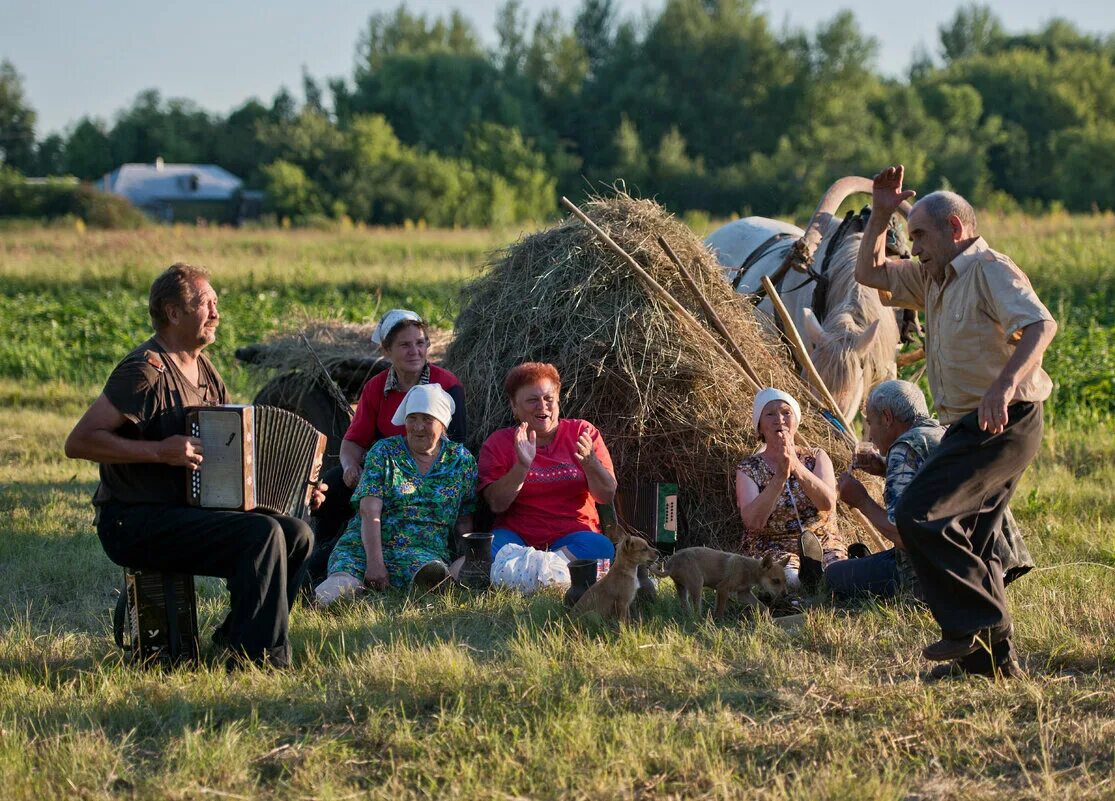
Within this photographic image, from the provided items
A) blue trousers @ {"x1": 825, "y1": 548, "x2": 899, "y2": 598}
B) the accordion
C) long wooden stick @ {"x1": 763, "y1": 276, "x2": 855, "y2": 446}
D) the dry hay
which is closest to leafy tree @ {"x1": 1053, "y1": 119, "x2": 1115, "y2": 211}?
the dry hay

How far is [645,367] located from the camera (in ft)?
23.8

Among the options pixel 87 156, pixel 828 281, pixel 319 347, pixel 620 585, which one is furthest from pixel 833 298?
pixel 87 156

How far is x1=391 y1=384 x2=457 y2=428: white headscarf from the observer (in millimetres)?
6473

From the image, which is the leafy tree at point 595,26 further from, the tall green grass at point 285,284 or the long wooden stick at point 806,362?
the long wooden stick at point 806,362

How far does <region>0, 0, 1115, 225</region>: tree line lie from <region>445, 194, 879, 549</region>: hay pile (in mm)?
42632

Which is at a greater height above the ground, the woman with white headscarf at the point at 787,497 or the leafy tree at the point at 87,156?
the leafy tree at the point at 87,156

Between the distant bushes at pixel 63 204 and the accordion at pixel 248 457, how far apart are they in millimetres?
39346

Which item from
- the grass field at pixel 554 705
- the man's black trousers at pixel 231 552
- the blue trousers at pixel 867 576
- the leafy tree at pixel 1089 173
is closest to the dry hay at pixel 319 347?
the grass field at pixel 554 705

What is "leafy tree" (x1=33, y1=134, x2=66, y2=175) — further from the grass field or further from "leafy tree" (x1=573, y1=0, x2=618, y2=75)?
→ the grass field

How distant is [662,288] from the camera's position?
23.9 ft

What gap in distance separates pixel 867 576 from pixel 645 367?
6.21 ft

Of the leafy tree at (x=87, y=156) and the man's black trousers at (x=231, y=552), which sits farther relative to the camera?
the leafy tree at (x=87, y=156)

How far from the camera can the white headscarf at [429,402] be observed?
6.47 m

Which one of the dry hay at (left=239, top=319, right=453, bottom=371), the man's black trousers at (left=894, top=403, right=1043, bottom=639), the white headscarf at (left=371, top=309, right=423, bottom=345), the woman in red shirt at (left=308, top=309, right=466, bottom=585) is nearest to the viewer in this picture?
the man's black trousers at (left=894, top=403, right=1043, bottom=639)
